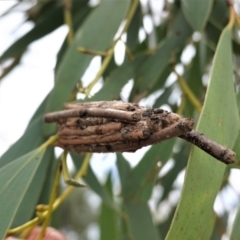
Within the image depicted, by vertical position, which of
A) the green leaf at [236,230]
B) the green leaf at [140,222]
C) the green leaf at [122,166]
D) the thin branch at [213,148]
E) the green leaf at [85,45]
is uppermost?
the green leaf at [85,45]

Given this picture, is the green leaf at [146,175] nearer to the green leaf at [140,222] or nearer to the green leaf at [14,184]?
the green leaf at [140,222]

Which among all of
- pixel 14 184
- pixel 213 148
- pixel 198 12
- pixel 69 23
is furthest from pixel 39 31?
pixel 213 148

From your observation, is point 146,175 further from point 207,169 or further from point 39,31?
point 39,31

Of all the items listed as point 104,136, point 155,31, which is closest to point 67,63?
point 104,136

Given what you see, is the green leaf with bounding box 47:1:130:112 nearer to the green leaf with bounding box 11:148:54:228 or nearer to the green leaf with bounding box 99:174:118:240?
the green leaf with bounding box 11:148:54:228

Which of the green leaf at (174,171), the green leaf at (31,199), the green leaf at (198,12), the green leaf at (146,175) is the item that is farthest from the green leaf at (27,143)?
the green leaf at (174,171)

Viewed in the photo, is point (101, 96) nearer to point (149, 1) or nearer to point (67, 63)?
point (67, 63)
